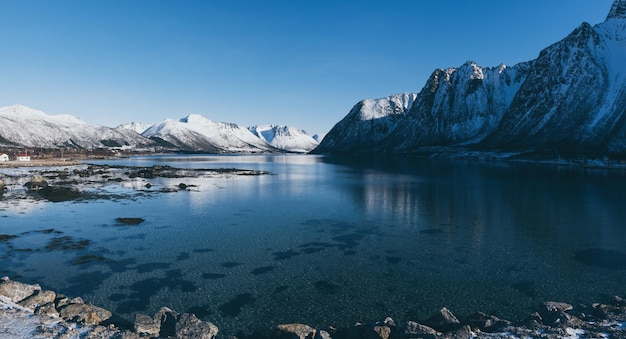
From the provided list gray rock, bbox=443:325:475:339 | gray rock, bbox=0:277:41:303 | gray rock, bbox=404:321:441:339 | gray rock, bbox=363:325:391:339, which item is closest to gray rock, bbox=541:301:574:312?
gray rock, bbox=443:325:475:339

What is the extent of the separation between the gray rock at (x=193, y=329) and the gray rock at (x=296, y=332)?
303 centimetres

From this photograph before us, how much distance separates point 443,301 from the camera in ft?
69.9

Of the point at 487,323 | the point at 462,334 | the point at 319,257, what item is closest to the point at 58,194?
the point at 319,257

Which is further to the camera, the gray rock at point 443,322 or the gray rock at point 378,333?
the gray rock at point 443,322

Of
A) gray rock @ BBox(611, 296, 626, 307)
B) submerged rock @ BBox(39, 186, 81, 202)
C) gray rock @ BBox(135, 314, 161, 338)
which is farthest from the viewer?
submerged rock @ BBox(39, 186, 81, 202)

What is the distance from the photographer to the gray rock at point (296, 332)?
16328 mm

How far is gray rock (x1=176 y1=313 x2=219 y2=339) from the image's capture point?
15795 millimetres

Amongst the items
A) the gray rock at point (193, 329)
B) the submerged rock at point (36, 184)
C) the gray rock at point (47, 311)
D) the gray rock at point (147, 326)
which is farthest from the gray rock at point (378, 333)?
the submerged rock at point (36, 184)

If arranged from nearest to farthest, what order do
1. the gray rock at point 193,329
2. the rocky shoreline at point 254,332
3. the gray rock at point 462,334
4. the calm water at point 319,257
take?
the rocky shoreline at point 254,332
the gray rock at point 462,334
the gray rock at point 193,329
the calm water at point 319,257

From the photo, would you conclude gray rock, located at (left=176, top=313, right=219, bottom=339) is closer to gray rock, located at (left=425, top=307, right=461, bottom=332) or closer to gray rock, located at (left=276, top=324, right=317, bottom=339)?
gray rock, located at (left=276, top=324, right=317, bottom=339)

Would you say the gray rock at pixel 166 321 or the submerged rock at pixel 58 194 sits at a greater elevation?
the submerged rock at pixel 58 194

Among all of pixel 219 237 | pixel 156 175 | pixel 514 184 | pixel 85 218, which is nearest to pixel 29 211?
pixel 85 218

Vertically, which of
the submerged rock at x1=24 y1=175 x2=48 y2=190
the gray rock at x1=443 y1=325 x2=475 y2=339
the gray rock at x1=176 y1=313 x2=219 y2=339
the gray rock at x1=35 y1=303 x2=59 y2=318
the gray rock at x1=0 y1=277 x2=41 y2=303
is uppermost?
the submerged rock at x1=24 y1=175 x2=48 y2=190

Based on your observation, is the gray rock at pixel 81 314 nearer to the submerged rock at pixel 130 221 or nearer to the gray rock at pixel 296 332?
the gray rock at pixel 296 332
